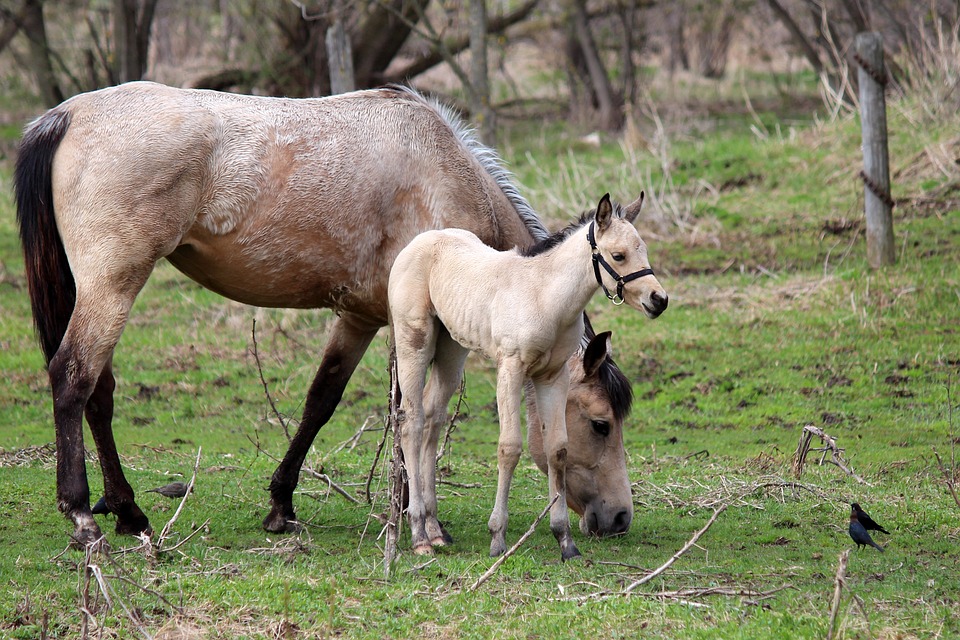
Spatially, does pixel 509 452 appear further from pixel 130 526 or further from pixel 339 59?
pixel 339 59

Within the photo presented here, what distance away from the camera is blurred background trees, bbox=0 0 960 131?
47.1 feet

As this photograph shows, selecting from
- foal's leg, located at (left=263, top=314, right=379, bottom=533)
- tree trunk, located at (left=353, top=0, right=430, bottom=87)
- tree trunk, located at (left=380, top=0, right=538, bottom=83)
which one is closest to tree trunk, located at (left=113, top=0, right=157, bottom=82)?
tree trunk, located at (left=353, top=0, right=430, bottom=87)

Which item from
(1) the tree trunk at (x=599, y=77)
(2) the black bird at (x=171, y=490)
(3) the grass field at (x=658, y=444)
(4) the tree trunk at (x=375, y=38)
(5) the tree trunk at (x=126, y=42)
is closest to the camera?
(3) the grass field at (x=658, y=444)

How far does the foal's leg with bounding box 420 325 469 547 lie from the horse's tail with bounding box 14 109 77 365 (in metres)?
1.92

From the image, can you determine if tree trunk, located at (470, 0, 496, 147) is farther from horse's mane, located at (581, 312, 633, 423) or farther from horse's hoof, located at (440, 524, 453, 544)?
horse's hoof, located at (440, 524, 453, 544)

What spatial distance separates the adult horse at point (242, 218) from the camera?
503 cm

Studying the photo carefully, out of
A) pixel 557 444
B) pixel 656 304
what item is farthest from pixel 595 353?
pixel 656 304

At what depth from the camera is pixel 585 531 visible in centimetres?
561

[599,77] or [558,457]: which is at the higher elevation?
[599,77]

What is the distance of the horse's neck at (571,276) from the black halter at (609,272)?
0.18ft

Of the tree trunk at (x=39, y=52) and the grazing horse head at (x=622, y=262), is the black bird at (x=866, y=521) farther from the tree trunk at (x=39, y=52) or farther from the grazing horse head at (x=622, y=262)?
the tree trunk at (x=39, y=52)

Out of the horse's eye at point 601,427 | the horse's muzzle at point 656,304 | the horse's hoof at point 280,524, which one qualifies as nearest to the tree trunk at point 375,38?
the horse's hoof at point 280,524

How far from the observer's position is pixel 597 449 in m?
5.57

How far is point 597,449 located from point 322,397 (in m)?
1.67
